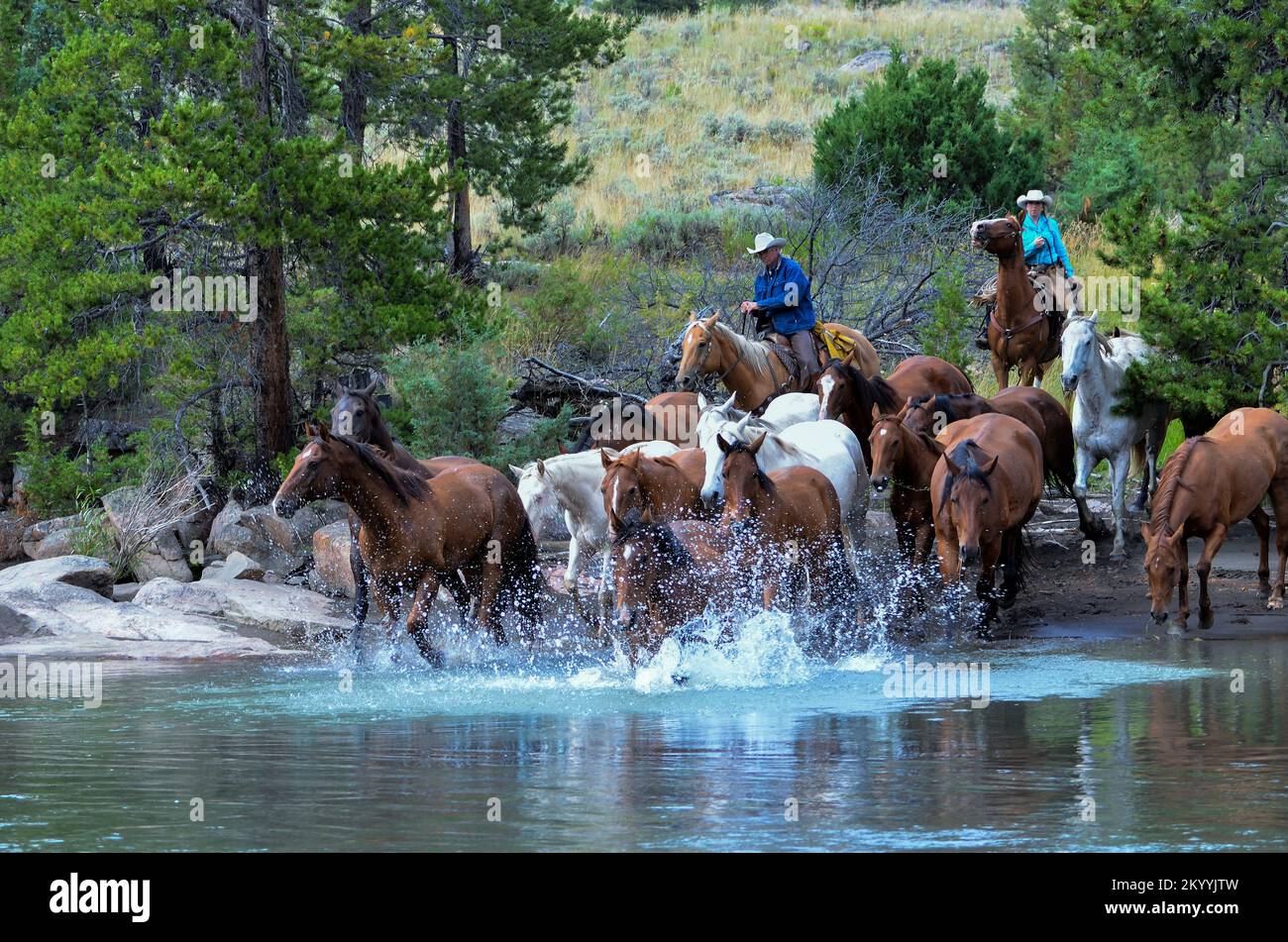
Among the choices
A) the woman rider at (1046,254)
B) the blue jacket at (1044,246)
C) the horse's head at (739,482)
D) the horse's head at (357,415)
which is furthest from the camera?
the blue jacket at (1044,246)

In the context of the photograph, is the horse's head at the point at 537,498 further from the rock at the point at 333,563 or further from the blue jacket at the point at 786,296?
the blue jacket at the point at 786,296

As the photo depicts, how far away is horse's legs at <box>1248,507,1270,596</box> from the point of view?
1571 cm

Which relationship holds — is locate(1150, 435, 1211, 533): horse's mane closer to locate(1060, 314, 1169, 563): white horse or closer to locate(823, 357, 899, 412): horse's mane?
locate(1060, 314, 1169, 563): white horse

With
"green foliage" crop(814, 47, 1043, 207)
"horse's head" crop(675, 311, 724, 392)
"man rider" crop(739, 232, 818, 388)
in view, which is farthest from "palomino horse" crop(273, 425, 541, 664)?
"green foliage" crop(814, 47, 1043, 207)

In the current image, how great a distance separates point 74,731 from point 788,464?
6702 mm

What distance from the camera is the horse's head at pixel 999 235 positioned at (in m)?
17.4

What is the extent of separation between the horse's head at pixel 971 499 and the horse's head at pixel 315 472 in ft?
16.2

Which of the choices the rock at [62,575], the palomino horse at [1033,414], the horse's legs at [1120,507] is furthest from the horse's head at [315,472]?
the horse's legs at [1120,507]

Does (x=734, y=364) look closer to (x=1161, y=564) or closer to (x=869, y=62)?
(x=1161, y=564)

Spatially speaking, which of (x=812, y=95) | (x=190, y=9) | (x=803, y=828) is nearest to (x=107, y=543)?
(x=190, y=9)

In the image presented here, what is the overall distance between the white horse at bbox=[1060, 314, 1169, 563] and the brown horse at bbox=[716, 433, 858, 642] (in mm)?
3722

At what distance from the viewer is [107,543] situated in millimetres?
18781

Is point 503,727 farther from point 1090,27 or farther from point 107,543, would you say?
point 1090,27
